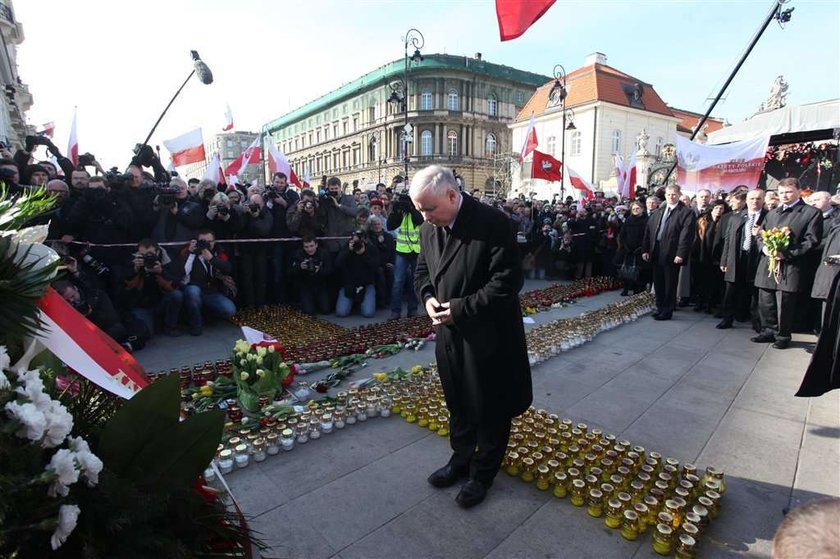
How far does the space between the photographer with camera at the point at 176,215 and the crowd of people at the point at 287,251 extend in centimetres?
1

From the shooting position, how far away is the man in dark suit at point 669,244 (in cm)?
722

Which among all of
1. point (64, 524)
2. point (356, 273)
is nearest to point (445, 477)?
point (64, 524)

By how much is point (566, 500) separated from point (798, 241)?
5.08 meters

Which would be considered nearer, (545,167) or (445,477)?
(445,477)

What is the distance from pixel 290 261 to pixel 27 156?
3.84 metres

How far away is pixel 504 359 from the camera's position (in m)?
2.74

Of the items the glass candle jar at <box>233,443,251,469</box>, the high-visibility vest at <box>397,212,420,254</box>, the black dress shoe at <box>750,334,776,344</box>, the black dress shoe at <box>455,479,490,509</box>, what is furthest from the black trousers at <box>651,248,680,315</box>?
the glass candle jar at <box>233,443,251,469</box>

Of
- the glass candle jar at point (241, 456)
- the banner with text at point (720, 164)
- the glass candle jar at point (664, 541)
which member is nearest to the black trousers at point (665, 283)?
the banner with text at point (720, 164)

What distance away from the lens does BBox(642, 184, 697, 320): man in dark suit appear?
7.22 metres

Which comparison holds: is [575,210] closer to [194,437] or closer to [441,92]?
[194,437]

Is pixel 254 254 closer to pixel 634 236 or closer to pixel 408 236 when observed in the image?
pixel 408 236

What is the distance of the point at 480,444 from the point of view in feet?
9.36

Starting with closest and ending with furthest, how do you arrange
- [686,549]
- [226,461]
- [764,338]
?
[686,549], [226,461], [764,338]

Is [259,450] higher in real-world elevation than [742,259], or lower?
lower
